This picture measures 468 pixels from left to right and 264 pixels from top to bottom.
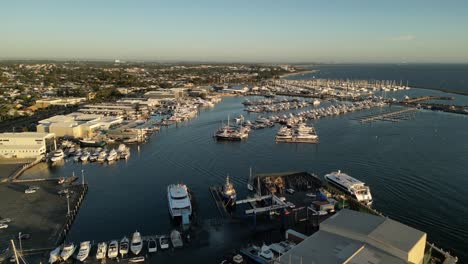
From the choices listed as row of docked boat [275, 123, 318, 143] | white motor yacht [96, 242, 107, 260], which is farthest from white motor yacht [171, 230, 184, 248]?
row of docked boat [275, 123, 318, 143]

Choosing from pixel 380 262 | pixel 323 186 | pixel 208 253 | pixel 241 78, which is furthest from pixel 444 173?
pixel 241 78

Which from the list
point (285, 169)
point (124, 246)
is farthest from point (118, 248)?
point (285, 169)

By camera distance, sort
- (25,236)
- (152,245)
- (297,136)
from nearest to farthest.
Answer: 1. (152,245)
2. (25,236)
3. (297,136)

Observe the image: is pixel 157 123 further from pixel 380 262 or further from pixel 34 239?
pixel 380 262

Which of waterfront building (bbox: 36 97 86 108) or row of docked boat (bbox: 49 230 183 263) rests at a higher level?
waterfront building (bbox: 36 97 86 108)

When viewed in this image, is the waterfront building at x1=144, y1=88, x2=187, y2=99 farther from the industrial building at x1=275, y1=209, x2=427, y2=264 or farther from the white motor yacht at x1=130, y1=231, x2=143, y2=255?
the industrial building at x1=275, y1=209, x2=427, y2=264

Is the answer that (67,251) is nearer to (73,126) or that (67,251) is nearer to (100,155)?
(100,155)

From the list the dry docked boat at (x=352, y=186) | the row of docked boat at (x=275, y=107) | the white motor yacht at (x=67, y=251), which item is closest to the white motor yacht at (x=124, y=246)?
the white motor yacht at (x=67, y=251)
